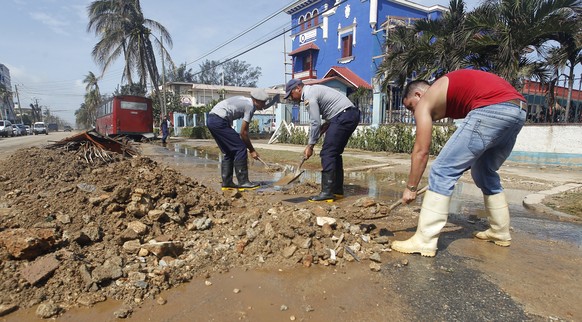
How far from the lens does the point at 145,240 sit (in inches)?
100

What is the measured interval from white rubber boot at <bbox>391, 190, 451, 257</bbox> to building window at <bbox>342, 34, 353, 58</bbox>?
20094 millimetres

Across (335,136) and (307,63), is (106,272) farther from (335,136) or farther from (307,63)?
(307,63)

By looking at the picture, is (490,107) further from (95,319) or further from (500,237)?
(95,319)

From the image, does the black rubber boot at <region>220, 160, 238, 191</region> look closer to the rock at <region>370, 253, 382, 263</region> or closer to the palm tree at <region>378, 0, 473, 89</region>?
the rock at <region>370, 253, 382, 263</region>

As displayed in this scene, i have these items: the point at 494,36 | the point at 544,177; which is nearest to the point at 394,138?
the point at 494,36

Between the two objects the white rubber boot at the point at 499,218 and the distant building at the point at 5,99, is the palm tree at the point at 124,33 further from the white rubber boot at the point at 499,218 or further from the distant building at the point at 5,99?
the distant building at the point at 5,99

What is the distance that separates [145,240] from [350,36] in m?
20.8

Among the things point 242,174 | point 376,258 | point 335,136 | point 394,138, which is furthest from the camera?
point 394,138

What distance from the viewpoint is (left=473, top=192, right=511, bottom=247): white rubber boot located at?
271 cm

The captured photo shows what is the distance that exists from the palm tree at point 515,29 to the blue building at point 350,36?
25.0ft

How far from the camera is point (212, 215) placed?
3227 millimetres

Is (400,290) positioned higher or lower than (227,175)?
lower

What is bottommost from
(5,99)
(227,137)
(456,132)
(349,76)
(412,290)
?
(412,290)

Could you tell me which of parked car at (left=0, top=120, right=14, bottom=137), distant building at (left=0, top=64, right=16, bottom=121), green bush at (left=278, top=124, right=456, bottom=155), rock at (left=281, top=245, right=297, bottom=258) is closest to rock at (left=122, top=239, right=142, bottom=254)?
rock at (left=281, top=245, right=297, bottom=258)
